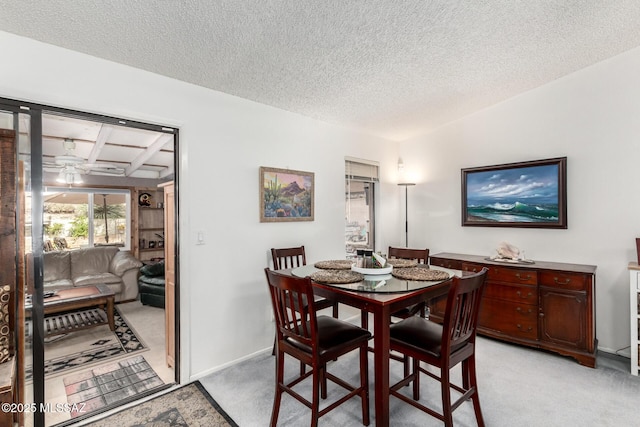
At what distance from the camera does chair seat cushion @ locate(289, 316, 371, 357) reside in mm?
1875

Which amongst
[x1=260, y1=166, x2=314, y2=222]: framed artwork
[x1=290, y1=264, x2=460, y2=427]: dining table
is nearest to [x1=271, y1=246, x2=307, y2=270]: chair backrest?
[x1=260, y1=166, x2=314, y2=222]: framed artwork

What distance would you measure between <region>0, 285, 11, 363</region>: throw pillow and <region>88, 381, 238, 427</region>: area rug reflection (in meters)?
0.72

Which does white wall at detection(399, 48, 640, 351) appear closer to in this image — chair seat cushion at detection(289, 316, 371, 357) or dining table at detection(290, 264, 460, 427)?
dining table at detection(290, 264, 460, 427)

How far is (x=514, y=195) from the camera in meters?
3.57

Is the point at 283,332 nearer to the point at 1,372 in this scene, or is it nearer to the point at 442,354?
the point at 442,354

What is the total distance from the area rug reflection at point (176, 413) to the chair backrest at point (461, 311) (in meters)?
1.47

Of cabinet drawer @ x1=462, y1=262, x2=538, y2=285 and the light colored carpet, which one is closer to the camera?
the light colored carpet

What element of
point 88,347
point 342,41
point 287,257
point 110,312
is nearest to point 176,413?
point 287,257

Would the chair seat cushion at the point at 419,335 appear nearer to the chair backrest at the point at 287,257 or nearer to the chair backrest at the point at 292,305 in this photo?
the chair backrest at the point at 292,305

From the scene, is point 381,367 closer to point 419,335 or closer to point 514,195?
point 419,335

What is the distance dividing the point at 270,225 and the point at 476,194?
8.54 feet

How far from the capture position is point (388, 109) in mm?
3557

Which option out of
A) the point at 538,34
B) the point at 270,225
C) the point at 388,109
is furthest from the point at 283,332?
the point at 538,34

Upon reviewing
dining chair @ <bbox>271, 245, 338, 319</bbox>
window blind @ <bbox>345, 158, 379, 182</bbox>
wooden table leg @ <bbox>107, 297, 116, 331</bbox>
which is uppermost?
window blind @ <bbox>345, 158, 379, 182</bbox>
